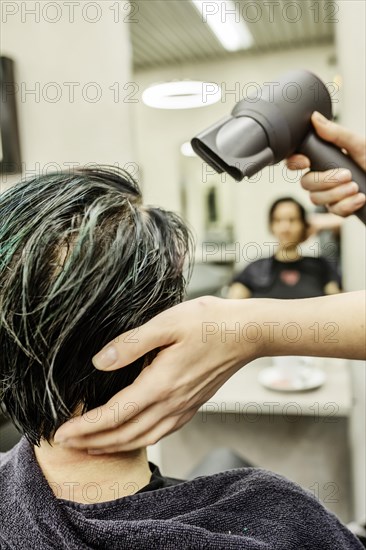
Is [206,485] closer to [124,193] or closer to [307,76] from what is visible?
[124,193]

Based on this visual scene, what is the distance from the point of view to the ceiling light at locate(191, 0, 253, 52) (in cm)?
163

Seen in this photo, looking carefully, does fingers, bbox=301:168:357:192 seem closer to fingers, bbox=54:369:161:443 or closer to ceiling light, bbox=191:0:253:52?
fingers, bbox=54:369:161:443

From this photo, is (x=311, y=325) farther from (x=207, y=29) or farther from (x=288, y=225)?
(x=288, y=225)

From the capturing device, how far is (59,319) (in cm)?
64

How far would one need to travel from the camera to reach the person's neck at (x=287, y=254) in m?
2.13

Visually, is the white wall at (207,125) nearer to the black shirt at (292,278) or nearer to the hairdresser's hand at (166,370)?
the black shirt at (292,278)


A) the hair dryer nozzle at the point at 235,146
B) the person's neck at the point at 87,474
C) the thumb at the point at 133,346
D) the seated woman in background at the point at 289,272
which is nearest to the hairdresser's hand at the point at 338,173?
the hair dryer nozzle at the point at 235,146

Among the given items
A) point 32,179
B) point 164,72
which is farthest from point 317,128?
point 164,72

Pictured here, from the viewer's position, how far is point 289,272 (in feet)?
6.76

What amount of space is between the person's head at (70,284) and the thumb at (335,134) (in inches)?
14.0

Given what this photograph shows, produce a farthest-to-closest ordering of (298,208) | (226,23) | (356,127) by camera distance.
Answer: (298,208)
(226,23)
(356,127)

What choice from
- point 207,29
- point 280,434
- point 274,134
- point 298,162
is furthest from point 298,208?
point 274,134

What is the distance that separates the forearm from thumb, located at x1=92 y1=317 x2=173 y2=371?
0.38 feet

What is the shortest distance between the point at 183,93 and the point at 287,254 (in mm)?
834
